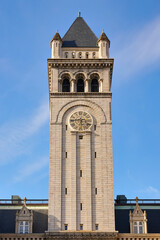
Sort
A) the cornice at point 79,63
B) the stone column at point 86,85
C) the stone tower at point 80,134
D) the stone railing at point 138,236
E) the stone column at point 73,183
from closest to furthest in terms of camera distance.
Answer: the stone railing at point 138,236 → the stone column at point 73,183 → the stone tower at point 80,134 → the stone column at point 86,85 → the cornice at point 79,63

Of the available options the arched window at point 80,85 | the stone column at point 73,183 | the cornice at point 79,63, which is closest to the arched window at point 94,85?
the arched window at point 80,85

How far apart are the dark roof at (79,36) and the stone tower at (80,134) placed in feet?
0.52

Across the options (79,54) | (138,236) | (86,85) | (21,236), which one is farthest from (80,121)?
(21,236)

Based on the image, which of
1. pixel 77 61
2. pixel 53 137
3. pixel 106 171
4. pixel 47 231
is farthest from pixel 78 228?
pixel 77 61

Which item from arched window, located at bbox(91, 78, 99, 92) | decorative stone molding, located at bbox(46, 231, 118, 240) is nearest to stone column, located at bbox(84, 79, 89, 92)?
arched window, located at bbox(91, 78, 99, 92)

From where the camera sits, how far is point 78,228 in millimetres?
69250

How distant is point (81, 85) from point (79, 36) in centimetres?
972

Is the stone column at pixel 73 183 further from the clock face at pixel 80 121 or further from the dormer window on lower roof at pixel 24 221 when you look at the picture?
the dormer window on lower roof at pixel 24 221

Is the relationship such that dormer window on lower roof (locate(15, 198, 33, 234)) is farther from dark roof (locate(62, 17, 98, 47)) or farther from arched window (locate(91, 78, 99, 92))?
dark roof (locate(62, 17, 98, 47))

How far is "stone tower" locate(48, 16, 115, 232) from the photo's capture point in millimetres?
Result: 70188

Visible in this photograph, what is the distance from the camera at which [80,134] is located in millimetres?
75375

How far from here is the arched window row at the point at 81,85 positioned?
7938 cm

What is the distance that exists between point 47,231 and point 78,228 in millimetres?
4152

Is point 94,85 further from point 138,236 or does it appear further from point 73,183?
point 138,236
